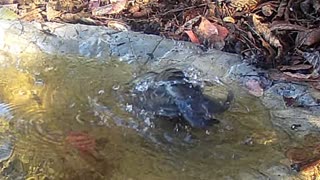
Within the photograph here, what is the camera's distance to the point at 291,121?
1.82 meters

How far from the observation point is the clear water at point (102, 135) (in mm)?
1670

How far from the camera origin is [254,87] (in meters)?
1.98

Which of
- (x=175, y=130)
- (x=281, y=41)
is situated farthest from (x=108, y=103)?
(x=281, y=41)

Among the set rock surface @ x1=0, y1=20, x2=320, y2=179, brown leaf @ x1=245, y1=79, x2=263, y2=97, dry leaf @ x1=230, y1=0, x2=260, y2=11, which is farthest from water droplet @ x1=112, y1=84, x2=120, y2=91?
dry leaf @ x1=230, y1=0, x2=260, y2=11

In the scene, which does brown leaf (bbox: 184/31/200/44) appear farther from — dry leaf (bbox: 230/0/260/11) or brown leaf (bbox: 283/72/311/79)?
brown leaf (bbox: 283/72/311/79)

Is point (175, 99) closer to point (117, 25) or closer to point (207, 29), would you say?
point (207, 29)

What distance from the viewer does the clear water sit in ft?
5.48

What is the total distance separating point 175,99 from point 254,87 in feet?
0.88

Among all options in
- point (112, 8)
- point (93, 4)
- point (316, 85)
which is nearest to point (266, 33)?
point (316, 85)

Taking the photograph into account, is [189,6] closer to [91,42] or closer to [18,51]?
[91,42]

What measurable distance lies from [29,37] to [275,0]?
103 centimetres

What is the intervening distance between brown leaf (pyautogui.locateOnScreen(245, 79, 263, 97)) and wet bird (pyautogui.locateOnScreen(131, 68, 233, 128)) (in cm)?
7

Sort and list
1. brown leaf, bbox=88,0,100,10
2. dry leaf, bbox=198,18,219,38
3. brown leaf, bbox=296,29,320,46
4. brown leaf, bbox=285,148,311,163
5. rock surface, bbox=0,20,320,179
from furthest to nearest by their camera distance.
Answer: brown leaf, bbox=88,0,100,10, dry leaf, bbox=198,18,219,38, brown leaf, bbox=296,29,320,46, rock surface, bbox=0,20,320,179, brown leaf, bbox=285,148,311,163

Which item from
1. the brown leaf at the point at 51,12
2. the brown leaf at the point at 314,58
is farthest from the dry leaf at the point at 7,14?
the brown leaf at the point at 314,58
